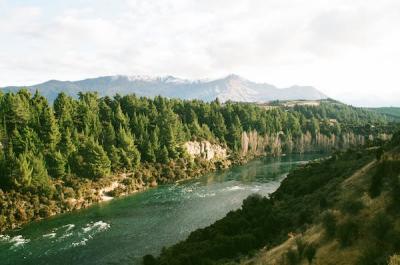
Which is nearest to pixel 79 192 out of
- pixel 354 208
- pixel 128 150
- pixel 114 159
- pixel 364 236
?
pixel 114 159

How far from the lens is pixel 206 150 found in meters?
154

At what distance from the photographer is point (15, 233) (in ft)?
253

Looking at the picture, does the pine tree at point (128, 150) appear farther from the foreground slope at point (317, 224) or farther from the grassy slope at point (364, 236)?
the grassy slope at point (364, 236)

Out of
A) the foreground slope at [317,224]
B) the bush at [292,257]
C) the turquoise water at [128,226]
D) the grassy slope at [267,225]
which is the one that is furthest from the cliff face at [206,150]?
the bush at [292,257]

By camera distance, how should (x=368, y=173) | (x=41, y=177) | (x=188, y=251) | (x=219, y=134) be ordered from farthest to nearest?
1. (x=219, y=134)
2. (x=41, y=177)
3. (x=188, y=251)
4. (x=368, y=173)

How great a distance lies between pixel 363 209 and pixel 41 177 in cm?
7962

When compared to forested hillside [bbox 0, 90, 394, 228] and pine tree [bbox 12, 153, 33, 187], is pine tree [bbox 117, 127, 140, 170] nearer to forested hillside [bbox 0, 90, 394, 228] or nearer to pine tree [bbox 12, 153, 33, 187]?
forested hillside [bbox 0, 90, 394, 228]

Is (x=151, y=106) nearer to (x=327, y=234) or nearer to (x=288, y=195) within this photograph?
(x=288, y=195)

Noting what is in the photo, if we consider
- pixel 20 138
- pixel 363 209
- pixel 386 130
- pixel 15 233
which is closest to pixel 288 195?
pixel 363 209

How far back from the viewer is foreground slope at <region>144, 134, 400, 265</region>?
87.8 feet

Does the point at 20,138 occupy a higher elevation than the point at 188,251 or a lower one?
higher

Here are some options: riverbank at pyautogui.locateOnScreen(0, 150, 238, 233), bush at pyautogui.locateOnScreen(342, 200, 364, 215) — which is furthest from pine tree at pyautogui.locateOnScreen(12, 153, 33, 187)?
bush at pyautogui.locateOnScreen(342, 200, 364, 215)

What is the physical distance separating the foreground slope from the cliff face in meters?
74.3

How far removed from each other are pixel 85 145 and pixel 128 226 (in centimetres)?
4118
